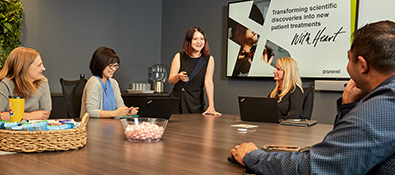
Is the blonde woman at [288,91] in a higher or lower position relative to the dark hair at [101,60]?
lower

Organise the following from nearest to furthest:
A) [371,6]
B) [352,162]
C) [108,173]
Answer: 1. [352,162]
2. [108,173]
3. [371,6]

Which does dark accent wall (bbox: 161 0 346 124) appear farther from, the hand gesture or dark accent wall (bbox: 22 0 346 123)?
the hand gesture

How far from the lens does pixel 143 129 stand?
1.63 metres

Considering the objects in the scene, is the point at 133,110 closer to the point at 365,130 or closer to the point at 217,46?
the point at 365,130

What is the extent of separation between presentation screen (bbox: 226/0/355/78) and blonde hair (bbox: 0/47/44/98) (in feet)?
9.45

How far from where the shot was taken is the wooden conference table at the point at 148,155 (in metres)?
1.14

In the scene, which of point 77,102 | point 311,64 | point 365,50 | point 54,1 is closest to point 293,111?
point 311,64

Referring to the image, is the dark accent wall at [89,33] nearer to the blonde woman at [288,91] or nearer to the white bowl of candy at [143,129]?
the blonde woman at [288,91]

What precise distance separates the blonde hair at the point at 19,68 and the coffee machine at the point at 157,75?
10.3 feet

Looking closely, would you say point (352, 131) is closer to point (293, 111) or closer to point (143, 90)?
point (293, 111)

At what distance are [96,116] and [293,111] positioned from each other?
1.62 m

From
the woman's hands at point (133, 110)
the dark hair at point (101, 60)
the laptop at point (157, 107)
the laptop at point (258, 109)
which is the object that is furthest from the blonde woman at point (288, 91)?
the dark hair at point (101, 60)

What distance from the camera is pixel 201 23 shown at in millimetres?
5262

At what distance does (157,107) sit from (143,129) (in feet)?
2.58
